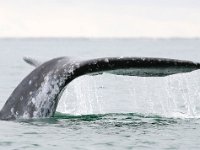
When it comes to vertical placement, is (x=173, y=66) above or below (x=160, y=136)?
above

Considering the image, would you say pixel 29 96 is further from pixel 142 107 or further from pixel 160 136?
pixel 142 107

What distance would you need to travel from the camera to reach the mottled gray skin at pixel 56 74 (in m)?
10.2

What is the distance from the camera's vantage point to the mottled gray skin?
10.2 meters

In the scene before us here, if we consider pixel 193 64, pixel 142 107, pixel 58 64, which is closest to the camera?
pixel 193 64

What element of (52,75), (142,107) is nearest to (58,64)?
(52,75)

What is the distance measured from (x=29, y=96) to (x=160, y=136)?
2.17 metres

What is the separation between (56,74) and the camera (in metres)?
10.6

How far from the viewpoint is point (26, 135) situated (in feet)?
35.6

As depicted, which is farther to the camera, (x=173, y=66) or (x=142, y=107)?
(x=142, y=107)

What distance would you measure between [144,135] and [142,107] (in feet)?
24.8

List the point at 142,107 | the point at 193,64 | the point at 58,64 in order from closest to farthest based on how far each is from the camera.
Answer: the point at 193,64
the point at 58,64
the point at 142,107

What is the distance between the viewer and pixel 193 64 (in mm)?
9992

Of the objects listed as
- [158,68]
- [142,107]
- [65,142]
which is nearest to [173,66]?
[158,68]

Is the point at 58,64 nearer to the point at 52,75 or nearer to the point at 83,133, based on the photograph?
the point at 52,75
